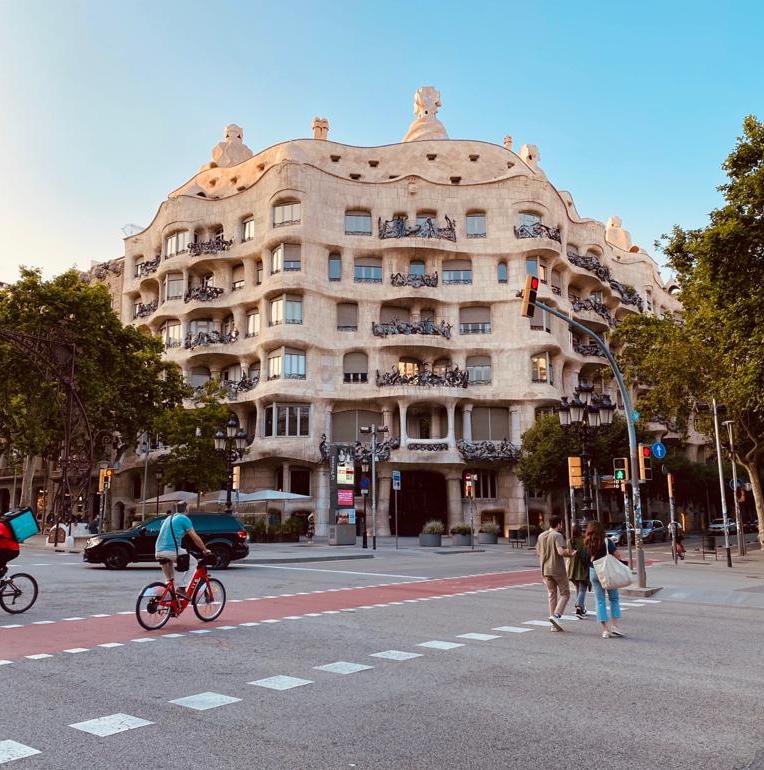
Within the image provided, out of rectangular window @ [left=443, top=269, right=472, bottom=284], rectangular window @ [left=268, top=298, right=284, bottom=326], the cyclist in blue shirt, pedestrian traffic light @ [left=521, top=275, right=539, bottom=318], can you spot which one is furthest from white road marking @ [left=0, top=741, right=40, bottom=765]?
rectangular window @ [left=443, top=269, right=472, bottom=284]

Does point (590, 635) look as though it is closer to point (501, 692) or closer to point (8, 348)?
point (501, 692)

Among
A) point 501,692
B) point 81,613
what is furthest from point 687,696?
point 81,613

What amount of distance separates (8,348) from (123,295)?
22.5m

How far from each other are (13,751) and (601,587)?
7832 millimetres

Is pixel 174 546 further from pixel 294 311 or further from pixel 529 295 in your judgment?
pixel 294 311

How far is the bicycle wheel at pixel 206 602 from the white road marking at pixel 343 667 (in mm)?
3572

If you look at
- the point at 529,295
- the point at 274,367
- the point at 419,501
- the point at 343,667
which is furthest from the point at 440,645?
the point at 419,501

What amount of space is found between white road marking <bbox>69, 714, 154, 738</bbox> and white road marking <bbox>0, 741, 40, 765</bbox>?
0.49m

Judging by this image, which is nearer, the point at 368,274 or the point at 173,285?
the point at 368,274

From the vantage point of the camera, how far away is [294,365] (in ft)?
152

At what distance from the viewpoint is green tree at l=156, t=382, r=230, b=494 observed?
1578 inches

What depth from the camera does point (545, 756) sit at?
5.16 m

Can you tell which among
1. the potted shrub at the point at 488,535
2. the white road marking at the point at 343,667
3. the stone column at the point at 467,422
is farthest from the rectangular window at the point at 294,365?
the white road marking at the point at 343,667

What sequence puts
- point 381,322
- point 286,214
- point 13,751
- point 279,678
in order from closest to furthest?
1. point 13,751
2. point 279,678
3. point 286,214
4. point 381,322
